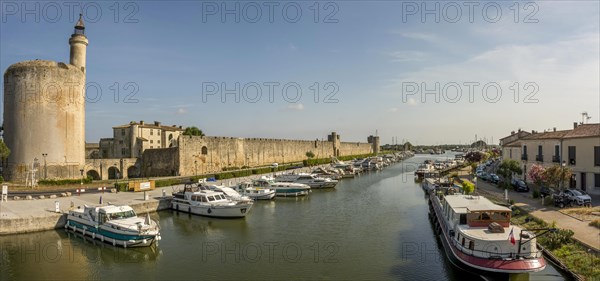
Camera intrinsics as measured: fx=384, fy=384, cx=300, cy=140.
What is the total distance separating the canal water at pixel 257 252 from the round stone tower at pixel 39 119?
1582cm

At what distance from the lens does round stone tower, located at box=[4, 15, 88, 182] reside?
3080 cm

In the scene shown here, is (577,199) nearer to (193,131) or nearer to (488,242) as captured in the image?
(488,242)

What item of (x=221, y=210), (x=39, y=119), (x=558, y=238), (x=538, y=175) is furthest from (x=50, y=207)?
(x=538, y=175)

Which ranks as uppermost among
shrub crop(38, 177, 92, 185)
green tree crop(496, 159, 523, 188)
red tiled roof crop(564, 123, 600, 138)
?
red tiled roof crop(564, 123, 600, 138)

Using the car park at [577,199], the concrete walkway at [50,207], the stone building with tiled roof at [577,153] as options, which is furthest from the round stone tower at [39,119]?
the stone building with tiled roof at [577,153]

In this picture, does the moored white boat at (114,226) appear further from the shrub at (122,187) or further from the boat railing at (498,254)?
the boat railing at (498,254)

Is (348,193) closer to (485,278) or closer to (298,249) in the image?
(298,249)

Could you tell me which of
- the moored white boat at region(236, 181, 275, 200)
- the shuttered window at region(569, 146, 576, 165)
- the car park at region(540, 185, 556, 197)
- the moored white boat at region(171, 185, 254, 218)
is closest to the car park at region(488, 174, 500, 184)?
the shuttered window at region(569, 146, 576, 165)

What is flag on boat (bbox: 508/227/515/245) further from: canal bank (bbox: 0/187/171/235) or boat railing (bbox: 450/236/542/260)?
canal bank (bbox: 0/187/171/235)

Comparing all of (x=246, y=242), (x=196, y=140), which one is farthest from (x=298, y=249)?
(x=196, y=140)

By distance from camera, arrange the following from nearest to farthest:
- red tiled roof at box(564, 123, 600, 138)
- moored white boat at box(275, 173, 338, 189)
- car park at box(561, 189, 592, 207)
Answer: car park at box(561, 189, 592, 207) → red tiled roof at box(564, 123, 600, 138) → moored white boat at box(275, 173, 338, 189)

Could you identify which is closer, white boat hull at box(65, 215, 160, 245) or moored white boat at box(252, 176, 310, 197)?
white boat hull at box(65, 215, 160, 245)

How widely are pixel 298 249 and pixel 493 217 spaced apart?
712 centimetres

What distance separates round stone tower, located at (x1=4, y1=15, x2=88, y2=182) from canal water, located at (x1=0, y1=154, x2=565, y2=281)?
15.8 m
